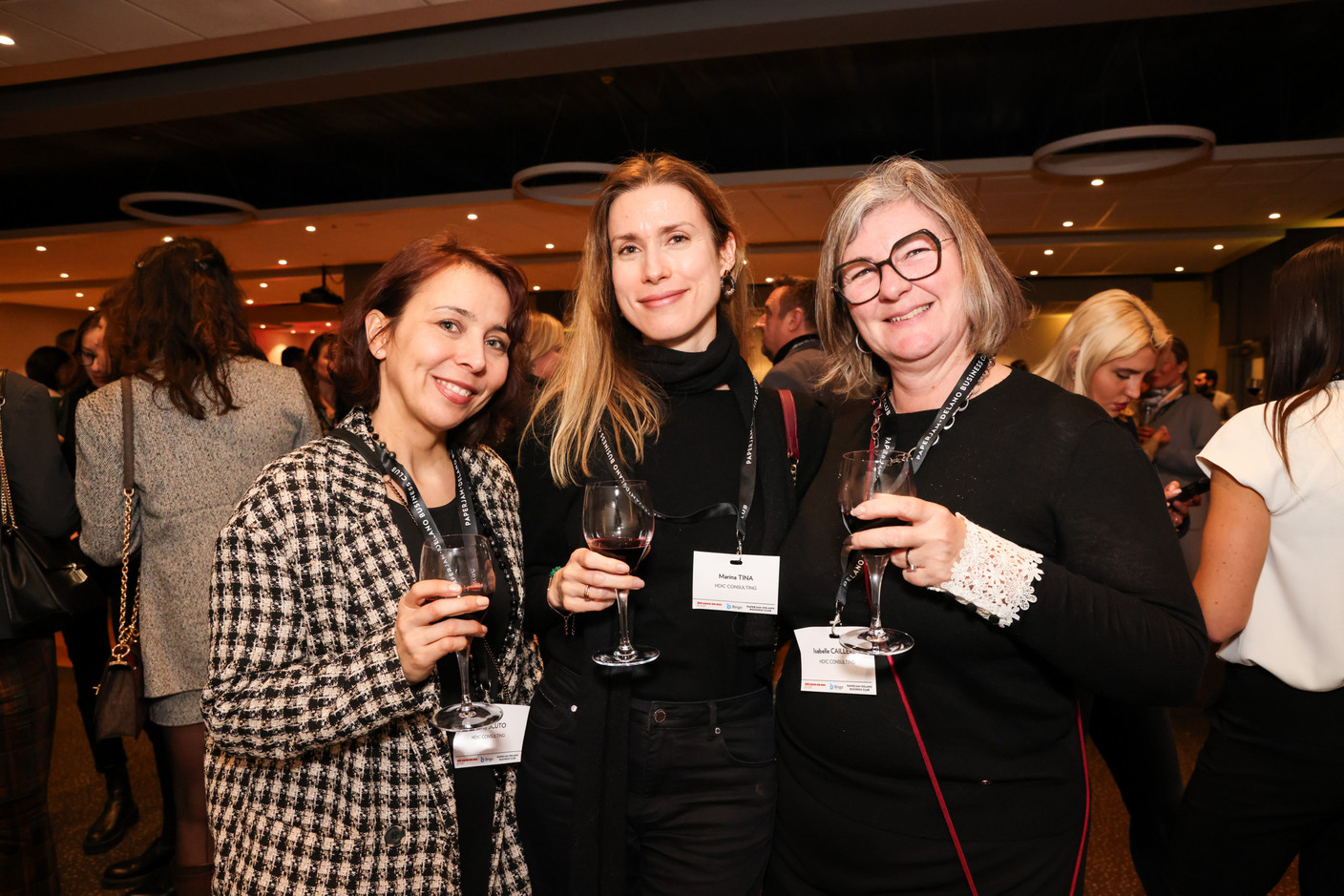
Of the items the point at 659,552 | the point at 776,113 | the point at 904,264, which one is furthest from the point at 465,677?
the point at 776,113

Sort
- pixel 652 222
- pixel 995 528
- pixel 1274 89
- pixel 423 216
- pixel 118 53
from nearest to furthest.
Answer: pixel 995 528
pixel 652 222
pixel 118 53
pixel 1274 89
pixel 423 216

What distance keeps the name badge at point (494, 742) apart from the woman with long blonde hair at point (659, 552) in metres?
0.05

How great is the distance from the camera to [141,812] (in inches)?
141

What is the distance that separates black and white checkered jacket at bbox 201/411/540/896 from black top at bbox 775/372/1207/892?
2.39 feet

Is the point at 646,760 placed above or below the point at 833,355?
below

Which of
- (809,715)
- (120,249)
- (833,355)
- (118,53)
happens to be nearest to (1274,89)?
(833,355)

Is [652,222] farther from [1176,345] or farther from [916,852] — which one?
[1176,345]

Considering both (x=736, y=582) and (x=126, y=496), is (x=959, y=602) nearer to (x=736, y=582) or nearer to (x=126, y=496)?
(x=736, y=582)

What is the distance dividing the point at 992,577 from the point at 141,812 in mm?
3992

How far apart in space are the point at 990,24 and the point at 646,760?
557cm

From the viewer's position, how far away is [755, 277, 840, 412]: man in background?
4258mm

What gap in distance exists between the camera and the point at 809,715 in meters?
1.47

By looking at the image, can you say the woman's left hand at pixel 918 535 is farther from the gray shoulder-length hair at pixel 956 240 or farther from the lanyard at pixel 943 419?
the gray shoulder-length hair at pixel 956 240

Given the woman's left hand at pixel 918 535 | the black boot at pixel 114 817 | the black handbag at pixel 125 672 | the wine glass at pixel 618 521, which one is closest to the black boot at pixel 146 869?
the black boot at pixel 114 817
